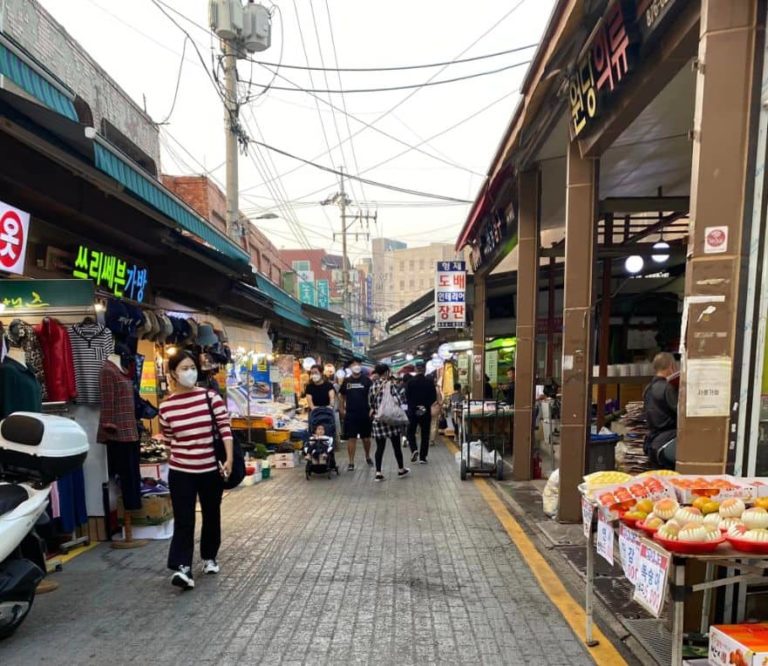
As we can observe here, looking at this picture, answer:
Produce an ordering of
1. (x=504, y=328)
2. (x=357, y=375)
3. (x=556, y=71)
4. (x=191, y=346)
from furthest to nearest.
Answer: (x=504, y=328) → (x=357, y=375) → (x=191, y=346) → (x=556, y=71)

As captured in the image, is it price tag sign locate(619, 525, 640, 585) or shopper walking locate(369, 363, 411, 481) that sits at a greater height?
price tag sign locate(619, 525, 640, 585)

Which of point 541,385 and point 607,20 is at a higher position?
point 607,20

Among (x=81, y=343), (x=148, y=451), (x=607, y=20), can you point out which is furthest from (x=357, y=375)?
(x=607, y=20)

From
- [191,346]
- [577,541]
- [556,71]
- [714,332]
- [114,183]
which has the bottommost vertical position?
[577,541]

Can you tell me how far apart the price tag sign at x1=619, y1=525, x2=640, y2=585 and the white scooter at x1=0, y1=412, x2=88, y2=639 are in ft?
12.2

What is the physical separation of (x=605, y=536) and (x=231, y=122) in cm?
1289

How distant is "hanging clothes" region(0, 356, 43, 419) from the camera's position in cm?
442

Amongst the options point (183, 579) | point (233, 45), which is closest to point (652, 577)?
point (183, 579)

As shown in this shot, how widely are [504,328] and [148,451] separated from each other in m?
12.0

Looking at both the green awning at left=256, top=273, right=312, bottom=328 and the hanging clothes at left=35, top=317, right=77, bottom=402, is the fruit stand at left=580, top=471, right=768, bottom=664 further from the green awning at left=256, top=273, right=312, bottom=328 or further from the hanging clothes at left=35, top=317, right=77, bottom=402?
the green awning at left=256, top=273, right=312, bottom=328

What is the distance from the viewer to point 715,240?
336 cm

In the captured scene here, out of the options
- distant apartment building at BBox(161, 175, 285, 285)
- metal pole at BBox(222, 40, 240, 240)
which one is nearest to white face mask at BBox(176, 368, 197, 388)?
metal pole at BBox(222, 40, 240, 240)

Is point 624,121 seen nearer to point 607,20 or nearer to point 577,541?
point 607,20

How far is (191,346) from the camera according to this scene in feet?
26.8
